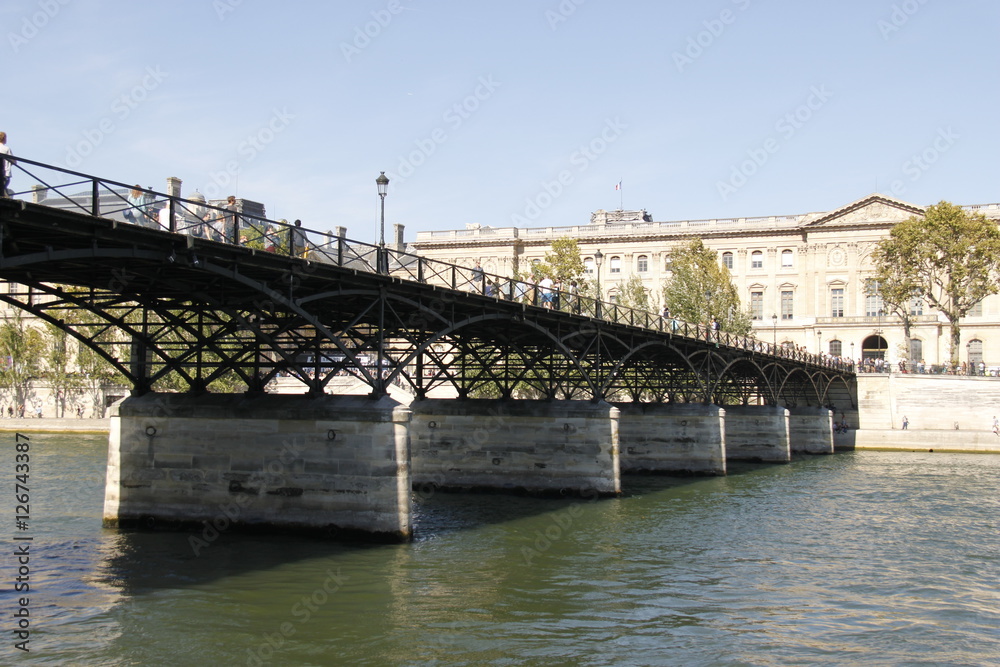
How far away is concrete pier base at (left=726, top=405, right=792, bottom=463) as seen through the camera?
62.7 meters

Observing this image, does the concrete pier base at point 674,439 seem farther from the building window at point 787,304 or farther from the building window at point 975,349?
the building window at point 787,304

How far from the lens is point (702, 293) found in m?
88.2

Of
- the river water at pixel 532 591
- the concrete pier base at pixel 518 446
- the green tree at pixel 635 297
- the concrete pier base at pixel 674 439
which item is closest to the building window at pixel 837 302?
the green tree at pixel 635 297

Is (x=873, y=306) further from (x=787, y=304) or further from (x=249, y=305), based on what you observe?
(x=249, y=305)

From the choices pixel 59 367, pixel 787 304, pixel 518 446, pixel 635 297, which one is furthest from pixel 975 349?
pixel 59 367

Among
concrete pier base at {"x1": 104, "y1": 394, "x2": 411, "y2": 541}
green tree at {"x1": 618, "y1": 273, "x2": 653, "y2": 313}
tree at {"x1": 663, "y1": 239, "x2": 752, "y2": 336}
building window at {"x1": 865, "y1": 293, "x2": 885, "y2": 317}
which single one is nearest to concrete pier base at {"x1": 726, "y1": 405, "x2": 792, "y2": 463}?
tree at {"x1": 663, "y1": 239, "x2": 752, "y2": 336}

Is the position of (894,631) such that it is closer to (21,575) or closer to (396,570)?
(396,570)

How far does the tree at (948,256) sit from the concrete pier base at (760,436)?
28.2 m

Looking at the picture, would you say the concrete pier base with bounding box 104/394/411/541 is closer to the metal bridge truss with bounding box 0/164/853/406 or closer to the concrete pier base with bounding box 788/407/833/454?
the metal bridge truss with bounding box 0/164/853/406

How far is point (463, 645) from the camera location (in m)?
18.7

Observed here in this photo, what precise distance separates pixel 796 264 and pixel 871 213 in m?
9.95

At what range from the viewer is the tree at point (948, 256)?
8319 cm

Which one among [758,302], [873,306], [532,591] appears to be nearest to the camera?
[532,591]

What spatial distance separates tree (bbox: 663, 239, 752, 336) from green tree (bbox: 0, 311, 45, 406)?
5274 centimetres
